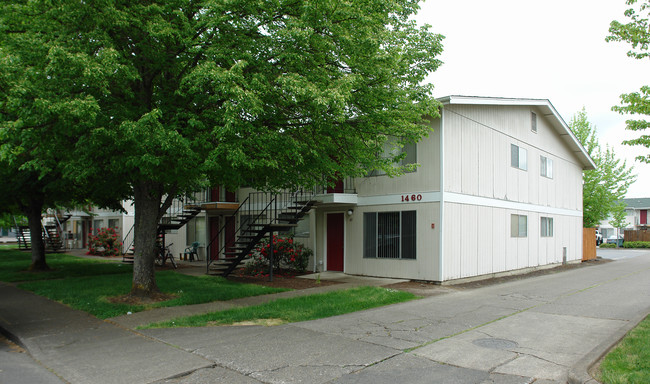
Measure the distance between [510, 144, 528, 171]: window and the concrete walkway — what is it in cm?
863

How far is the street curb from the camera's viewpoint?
18.6 ft

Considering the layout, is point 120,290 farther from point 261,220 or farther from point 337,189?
point 337,189

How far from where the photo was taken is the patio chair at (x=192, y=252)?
23.5 metres

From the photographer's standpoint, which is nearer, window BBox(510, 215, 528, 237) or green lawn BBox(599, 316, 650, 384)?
green lawn BBox(599, 316, 650, 384)

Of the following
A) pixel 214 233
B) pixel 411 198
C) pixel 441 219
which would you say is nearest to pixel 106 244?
pixel 214 233

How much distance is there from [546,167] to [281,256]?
44.2 feet

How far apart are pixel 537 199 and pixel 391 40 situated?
13530mm

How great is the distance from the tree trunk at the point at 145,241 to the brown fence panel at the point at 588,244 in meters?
24.8

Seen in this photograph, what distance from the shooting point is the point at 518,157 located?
768 inches

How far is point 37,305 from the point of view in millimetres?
11281

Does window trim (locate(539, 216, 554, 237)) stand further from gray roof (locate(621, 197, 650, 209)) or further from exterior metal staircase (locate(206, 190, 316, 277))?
gray roof (locate(621, 197, 650, 209))

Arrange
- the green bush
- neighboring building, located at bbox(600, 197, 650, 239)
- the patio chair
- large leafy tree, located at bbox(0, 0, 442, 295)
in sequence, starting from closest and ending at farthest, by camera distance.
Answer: large leafy tree, located at bbox(0, 0, 442, 295) < the patio chair < the green bush < neighboring building, located at bbox(600, 197, 650, 239)

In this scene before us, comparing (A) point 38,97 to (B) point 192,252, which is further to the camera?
(B) point 192,252

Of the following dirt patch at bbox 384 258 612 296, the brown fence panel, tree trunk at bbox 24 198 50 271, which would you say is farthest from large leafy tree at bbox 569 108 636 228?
tree trunk at bbox 24 198 50 271
